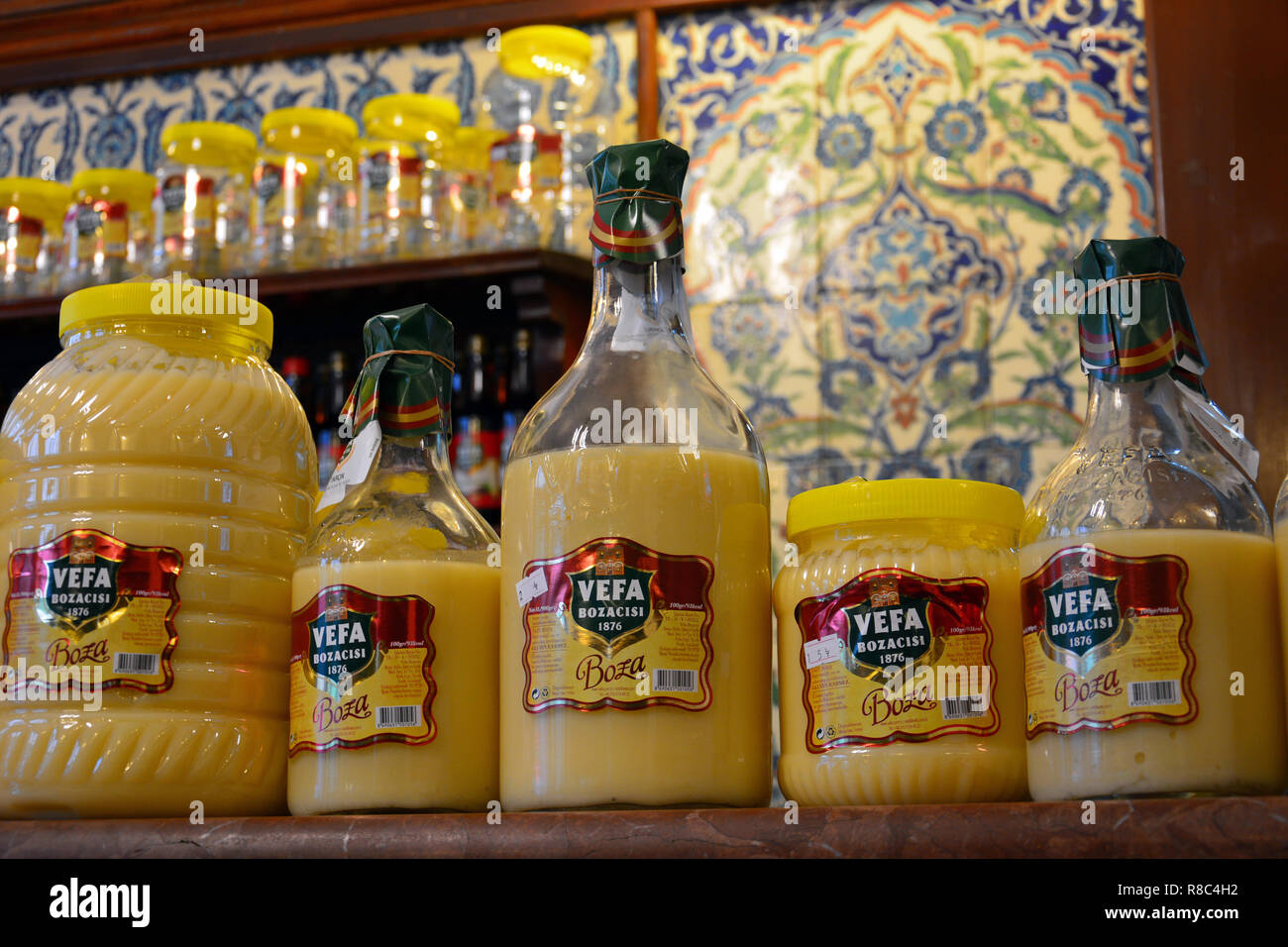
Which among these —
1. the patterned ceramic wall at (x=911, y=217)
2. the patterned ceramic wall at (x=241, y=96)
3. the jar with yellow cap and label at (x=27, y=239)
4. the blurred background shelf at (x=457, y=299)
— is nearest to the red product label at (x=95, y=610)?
the blurred background shelf at (x=457, y=299)

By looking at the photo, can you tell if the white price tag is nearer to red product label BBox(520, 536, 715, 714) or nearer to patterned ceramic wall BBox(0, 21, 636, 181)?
red product label BBox(520, 536, 715, 714)

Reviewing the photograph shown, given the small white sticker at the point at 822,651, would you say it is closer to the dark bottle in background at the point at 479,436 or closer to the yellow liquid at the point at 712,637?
the yellow liquid at the point at 712,637

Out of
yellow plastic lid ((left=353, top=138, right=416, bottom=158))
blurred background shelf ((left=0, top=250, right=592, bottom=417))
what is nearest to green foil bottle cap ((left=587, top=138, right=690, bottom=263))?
blurred background shelf ((left=0, top=250, right=592, bottom=417))

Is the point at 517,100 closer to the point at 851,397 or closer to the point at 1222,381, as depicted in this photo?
the point at 851,397

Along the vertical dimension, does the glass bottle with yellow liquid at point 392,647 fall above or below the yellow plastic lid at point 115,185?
below

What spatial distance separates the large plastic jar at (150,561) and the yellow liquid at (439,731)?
2.9 inches

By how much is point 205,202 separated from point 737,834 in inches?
84.9

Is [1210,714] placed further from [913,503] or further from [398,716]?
[398,716]

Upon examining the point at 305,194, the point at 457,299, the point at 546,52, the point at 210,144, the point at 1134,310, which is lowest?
the point at 1134,310

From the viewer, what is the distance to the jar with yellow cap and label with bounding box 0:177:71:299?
8.58 feet

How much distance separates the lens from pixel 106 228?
2.56 metres

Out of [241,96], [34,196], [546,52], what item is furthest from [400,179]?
[34,196]

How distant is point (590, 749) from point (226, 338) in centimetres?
38

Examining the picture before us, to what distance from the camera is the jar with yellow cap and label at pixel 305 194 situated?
243 cm
